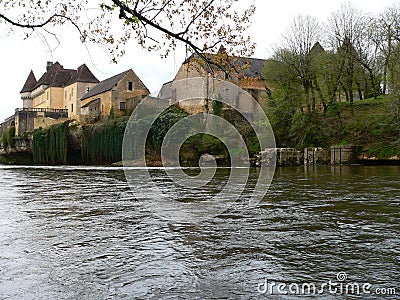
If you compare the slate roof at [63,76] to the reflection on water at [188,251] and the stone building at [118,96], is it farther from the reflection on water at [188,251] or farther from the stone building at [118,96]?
the reflection on water at [188,251]

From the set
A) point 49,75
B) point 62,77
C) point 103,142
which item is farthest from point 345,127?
point 49,75

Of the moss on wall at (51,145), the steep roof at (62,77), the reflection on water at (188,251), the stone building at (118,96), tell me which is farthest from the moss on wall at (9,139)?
the reflection on water at (188,251)

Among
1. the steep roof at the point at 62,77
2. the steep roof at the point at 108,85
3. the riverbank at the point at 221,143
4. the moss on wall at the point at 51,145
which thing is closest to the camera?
the riverbank at the point at 221,143

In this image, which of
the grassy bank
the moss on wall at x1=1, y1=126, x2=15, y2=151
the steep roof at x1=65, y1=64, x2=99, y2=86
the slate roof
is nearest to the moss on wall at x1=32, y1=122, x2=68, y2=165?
the moss on wall at x1=1, y1=126, x2=15, y2=151

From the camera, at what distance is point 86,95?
5978cm

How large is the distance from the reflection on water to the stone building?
44.3 meters

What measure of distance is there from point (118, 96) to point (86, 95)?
10.6 m

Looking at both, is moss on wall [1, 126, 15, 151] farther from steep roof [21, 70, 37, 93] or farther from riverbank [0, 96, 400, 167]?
steep roof [21, 70, 37, 93]

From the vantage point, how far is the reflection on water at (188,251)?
3.13m

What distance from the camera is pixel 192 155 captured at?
38.8 m

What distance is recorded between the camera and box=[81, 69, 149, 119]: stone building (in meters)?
50.8

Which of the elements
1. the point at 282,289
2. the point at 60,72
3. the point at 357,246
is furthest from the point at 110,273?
the point at 60,72

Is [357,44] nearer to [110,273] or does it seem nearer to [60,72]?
[110,273]

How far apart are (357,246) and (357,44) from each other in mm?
33087
